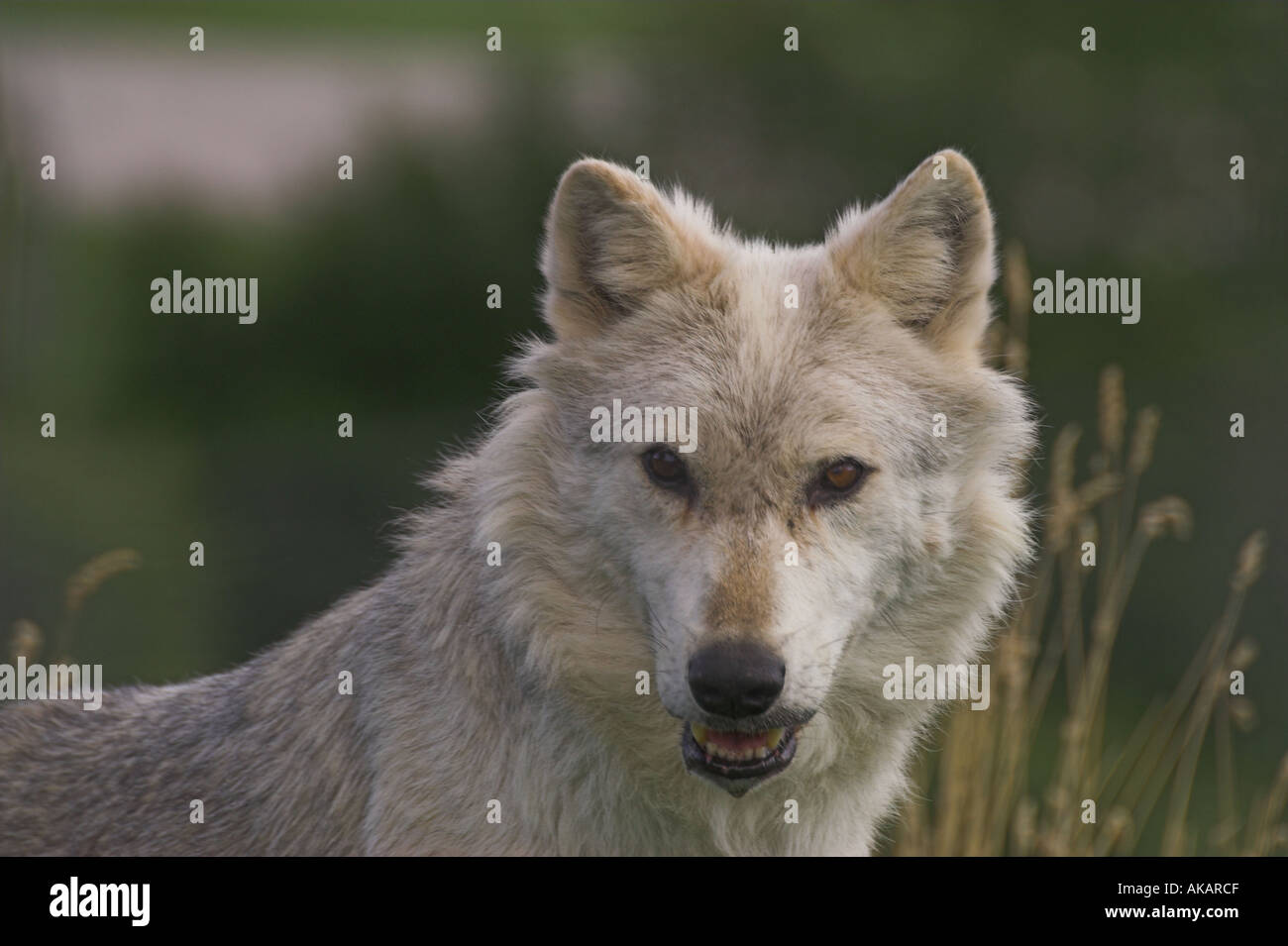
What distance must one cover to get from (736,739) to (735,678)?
328 millimetres

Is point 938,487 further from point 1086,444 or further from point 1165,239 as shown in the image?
point 1165,239

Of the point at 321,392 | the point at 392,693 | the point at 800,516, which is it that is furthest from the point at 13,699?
the point at 321,392

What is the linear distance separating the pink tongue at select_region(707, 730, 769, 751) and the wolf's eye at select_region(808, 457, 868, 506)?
735mm

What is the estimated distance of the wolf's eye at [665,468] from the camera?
16.9 ft

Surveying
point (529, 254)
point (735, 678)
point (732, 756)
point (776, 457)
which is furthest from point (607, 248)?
point (529, 254)

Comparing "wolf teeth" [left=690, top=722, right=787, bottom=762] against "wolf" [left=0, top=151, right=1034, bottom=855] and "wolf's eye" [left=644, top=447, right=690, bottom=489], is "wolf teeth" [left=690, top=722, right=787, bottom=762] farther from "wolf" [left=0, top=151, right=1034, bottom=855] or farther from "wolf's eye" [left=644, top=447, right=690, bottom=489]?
"wolf's eye" [left=644, top=447, right=690, bottom=489]

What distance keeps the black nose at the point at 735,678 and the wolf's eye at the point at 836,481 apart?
0.63 meters

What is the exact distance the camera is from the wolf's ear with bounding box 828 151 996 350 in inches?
216

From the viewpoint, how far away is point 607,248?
18.3 ft

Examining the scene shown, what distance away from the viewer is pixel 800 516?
16.6ft

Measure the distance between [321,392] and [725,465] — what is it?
59.9 feet

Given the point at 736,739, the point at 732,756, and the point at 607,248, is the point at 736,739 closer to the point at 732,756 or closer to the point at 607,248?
the point at 732,756

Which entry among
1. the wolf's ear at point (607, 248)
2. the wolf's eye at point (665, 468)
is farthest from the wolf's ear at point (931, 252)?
the wolf's eye at point (665, 468)

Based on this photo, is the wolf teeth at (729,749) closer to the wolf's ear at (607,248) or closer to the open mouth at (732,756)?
the open mouth at (732,756)
